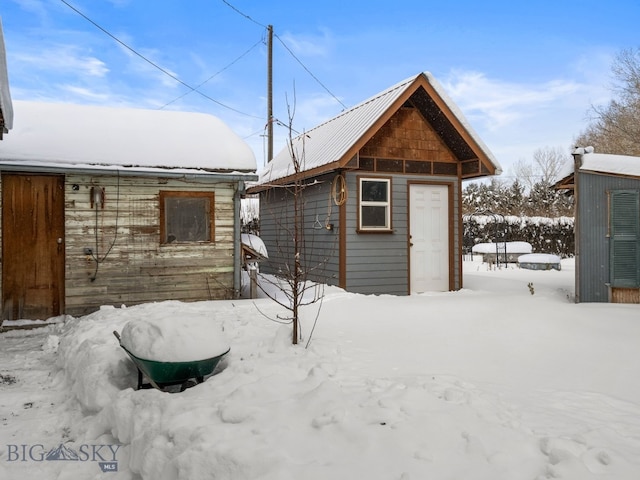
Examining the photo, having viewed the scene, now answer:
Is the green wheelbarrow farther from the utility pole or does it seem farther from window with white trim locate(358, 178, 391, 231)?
the utility pole

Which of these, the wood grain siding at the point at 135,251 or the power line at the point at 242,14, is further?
the power line at the point at 242,14

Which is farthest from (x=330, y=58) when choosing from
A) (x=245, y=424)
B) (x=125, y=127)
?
(x=245, y=424)

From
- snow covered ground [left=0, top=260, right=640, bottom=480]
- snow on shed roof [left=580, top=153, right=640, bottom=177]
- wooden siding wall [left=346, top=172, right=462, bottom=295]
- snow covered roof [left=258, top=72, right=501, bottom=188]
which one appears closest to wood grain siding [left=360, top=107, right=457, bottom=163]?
snow covered roof [left=258, top=72, right=501, bottom=188]

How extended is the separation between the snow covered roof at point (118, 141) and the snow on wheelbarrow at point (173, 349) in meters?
4.98

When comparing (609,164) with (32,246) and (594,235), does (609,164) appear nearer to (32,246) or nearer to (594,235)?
(594,235)

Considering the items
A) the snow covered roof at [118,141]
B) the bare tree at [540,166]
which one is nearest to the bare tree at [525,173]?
the bare tree at [540,166]

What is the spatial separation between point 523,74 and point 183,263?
2534 cm

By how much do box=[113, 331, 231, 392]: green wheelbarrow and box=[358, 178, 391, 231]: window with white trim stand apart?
6.16 m

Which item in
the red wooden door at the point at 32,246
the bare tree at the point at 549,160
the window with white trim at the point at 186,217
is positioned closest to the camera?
the red wooden door at the point at 32,246

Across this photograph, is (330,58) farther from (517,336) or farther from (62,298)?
(517,336)

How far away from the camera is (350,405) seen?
3.38 m

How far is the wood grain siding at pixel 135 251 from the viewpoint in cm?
846

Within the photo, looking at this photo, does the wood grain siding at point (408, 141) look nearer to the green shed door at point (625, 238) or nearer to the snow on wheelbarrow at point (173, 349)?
the green shed door at point (625, 238)

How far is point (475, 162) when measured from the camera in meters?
10.5
